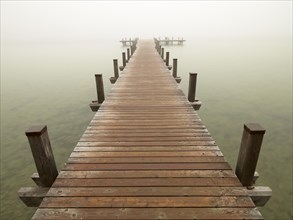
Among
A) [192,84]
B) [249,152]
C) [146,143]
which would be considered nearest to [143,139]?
[146,143]

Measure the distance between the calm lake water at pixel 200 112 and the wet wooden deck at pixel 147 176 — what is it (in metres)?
3.03

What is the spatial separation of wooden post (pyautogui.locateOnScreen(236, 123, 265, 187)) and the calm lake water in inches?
115

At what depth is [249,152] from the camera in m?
3.36

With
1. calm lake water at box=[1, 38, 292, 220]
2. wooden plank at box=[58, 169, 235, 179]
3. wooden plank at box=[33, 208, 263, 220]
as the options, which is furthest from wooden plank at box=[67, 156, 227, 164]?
calm lake water at box=[1, 38, 292, 220]

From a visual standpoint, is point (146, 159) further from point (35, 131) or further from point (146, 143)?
point (35, 131)

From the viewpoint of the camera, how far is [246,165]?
11.2ft

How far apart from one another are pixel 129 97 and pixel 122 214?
507cm

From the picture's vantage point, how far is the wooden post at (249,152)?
3268 mm

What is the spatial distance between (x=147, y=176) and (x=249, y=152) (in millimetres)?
1662

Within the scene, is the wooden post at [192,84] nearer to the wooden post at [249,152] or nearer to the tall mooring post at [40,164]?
the wooden post at [249,152]

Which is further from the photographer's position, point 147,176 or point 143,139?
point 143,139

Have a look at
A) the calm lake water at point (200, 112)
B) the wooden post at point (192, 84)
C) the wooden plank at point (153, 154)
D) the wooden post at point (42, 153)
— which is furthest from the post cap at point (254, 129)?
the wooden post at point (192, 84)

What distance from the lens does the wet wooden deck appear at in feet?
9.48

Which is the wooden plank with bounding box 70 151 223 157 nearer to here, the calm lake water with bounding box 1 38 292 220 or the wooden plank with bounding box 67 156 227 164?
the wooden plank with bounding box 67 156 227 164
